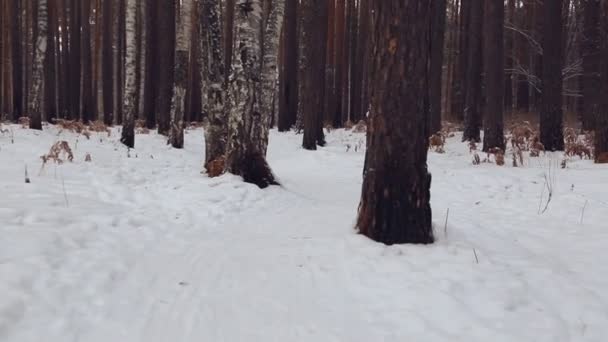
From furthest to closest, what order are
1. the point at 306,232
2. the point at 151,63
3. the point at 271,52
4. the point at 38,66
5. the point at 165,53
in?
the point at 151,63 → the point at 165,53 → the point at 38,66 → the point at 271,52 → the point at 306,232

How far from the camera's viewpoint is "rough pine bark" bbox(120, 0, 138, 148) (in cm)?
1067

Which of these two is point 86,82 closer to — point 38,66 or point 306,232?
point 38,66

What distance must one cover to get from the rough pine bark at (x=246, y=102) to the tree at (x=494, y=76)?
19.1ft

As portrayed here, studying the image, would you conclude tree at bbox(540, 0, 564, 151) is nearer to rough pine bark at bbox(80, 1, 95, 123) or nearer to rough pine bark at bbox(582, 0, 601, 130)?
rough pine bark at bbox(582, 0, 601, 130)

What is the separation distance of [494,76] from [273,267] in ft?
28.3

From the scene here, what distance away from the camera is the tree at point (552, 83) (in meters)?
10.0

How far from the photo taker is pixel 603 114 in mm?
8031

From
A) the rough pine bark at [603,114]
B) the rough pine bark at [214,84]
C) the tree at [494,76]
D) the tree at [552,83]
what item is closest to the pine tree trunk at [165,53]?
the rough pine bark at [214,84]

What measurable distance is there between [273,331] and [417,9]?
8.83ft

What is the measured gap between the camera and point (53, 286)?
2.67 meters

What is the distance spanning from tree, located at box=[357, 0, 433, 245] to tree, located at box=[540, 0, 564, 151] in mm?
7515

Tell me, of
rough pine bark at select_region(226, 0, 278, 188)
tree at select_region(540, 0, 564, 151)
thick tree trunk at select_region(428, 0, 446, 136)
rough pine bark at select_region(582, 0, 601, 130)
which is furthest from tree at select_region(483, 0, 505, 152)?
rough pine bark at select_region(226, 0, 278, 188)

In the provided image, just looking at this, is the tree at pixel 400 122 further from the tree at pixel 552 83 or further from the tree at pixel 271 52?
the tree at pixel 552 83

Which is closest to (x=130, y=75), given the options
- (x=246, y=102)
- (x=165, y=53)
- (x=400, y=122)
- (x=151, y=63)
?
(x=165, y=53)
